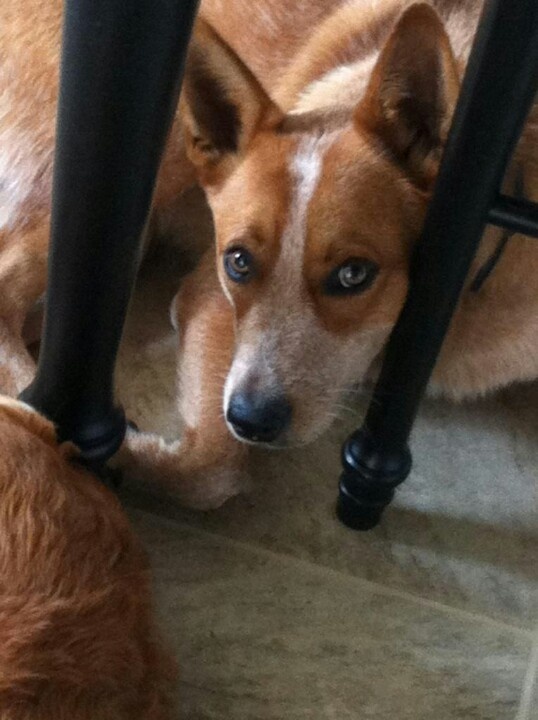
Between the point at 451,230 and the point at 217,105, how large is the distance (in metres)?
0.37

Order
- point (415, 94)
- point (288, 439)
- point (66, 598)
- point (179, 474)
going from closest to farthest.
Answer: point (66, 598)
point (415, 94)
point (288, 439)
point (179, 474)

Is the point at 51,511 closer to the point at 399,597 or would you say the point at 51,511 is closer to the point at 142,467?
the point at 142,467

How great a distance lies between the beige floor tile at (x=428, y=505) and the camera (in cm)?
117

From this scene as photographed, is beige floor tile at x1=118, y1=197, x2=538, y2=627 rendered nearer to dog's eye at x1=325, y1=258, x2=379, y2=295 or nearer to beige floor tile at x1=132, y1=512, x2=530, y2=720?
beige floor tile at x1=132, y1=512, x2=530, y2=720

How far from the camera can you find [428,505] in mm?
1251

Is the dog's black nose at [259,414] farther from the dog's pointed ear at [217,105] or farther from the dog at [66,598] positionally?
the dog's pointed ear at [217,105]

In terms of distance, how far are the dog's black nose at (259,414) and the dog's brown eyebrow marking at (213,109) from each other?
13.0 inches

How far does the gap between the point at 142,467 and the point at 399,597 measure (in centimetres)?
38

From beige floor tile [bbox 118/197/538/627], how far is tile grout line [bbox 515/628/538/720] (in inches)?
1.9

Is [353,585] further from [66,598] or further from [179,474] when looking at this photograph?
[66,598]

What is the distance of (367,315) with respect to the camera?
1040 mm

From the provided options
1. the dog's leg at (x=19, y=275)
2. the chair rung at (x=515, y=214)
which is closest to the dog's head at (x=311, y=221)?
the chair rung at (x=515, y=214)

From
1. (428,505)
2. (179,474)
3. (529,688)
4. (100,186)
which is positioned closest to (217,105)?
(100,186)

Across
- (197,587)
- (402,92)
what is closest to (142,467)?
(197,587)
